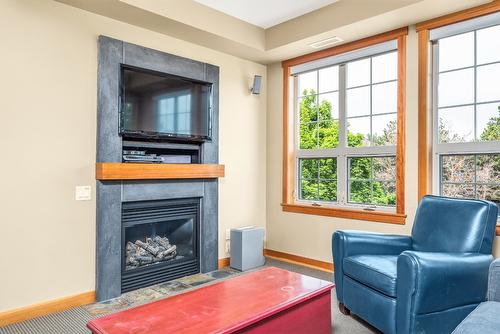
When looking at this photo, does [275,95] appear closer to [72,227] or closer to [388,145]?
[388,145]

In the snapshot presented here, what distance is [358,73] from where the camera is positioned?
3.80 metres

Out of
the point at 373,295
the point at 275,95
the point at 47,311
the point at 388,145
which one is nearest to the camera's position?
the point at 373,295

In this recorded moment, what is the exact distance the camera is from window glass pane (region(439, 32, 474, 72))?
305 cm

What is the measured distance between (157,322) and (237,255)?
2264mm

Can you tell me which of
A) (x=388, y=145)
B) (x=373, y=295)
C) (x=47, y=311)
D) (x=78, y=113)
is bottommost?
(x=47, y=311)

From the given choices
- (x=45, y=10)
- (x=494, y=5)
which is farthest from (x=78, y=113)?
(x=494, y=5)

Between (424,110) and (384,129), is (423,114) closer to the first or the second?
(424,110)

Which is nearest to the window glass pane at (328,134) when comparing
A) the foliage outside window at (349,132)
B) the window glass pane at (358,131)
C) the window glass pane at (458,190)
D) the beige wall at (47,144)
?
the foliage outside window at (349,132)

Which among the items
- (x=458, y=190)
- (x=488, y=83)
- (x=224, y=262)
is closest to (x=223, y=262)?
(x=224, y=262)

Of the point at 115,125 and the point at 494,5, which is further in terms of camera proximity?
the point at 115,125

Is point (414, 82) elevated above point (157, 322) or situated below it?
above

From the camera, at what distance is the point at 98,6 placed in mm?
2885

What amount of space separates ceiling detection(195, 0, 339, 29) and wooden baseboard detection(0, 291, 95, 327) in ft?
9.32

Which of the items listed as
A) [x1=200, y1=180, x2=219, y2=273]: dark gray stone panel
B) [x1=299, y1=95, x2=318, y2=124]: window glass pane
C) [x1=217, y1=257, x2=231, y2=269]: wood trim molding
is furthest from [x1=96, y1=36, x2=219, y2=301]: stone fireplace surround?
[x1=299, y1=95, x2=318, y2=124]: window glass pane
